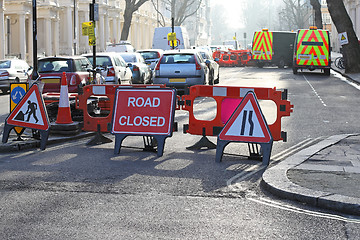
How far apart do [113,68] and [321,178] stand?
16.3 metres

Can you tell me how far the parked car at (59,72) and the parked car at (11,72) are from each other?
26.0ft

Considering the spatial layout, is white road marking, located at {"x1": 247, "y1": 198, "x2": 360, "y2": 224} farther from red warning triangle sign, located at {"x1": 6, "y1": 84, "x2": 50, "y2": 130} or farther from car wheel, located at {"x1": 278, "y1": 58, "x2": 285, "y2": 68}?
car wheel, located at {"x1": 278, "y1": 58, "x2": 285, "y2": 68}

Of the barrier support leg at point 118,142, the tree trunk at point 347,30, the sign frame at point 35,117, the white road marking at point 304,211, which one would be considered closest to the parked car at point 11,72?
the sign frame at point 35,117

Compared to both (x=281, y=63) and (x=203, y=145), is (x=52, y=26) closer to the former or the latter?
(x=281, y=63)

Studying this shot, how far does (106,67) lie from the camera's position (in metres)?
23.0

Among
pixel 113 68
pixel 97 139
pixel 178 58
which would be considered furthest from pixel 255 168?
pixel 113 68

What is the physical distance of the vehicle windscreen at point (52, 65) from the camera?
18.9 meters

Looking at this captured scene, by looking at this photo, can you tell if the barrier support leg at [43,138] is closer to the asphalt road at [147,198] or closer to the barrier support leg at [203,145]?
the asphalt road at [147,198]

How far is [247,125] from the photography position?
969 cm

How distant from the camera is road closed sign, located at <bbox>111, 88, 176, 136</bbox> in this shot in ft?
33.9

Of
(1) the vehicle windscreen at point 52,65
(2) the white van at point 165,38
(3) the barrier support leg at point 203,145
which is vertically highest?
(2) the white van at point 165,38

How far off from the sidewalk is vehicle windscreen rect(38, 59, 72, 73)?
385 inches

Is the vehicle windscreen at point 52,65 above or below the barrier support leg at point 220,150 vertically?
above

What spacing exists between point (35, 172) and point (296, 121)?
766 centimetres
